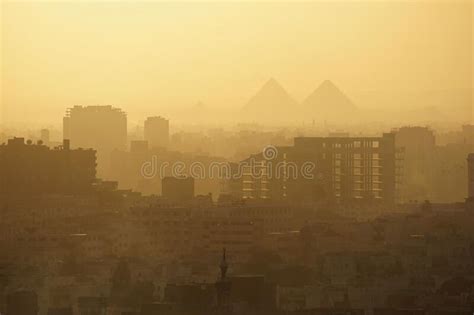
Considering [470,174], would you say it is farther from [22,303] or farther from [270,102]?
[22,303]

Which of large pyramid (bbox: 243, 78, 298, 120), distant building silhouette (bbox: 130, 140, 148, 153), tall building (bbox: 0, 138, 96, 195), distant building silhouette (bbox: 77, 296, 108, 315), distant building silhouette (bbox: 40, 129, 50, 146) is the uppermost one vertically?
large pyramid (bbox: 243, 78, 298, 120)

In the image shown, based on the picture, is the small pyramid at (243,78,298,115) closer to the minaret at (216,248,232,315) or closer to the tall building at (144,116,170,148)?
the tall building at (144,116,170,148)

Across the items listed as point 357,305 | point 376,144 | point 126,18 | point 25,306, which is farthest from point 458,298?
point 376,144

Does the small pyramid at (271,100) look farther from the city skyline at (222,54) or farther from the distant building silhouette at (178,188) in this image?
the distant building silhouette at (178,188)

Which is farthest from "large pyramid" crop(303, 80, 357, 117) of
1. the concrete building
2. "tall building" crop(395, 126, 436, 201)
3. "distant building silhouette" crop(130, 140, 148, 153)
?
the concrete building

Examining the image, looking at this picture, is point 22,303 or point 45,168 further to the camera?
point 45,168

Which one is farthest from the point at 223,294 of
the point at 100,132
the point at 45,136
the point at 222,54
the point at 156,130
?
the point at 100,132
